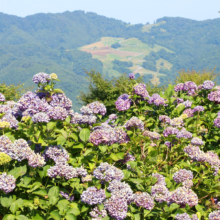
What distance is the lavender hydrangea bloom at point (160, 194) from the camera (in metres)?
2.10

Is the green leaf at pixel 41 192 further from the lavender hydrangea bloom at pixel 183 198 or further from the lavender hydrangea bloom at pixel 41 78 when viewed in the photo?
the lavender hydrangea bloom at pixel 41 78

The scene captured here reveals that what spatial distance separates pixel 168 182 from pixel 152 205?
0.50 metres

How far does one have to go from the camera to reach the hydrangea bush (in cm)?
202

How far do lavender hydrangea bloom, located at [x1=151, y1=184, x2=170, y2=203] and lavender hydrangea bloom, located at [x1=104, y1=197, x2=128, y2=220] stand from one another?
0.30m

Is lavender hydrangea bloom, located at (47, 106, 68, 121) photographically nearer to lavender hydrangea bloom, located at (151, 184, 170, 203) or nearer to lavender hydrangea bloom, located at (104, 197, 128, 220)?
lavender hydrangea bloom, located at (104, 197, 128, 220)

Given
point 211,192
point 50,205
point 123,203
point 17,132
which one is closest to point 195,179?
point 211,192

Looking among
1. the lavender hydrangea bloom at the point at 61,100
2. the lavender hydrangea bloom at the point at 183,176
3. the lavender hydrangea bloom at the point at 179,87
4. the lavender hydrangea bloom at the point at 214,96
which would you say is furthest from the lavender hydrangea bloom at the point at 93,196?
the lavender hydrangea bloom at the point at 179,87

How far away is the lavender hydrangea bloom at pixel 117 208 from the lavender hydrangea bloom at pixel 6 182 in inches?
29.9

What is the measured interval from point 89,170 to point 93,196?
1.49ft

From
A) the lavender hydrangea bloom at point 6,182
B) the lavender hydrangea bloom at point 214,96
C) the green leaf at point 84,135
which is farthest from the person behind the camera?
the lavender hydrangea bloom at point 214,96

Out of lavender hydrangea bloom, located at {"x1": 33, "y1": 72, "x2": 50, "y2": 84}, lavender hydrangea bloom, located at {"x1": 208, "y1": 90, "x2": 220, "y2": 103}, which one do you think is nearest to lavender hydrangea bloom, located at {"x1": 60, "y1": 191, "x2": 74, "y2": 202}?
lavender hydrangea bloom, located at {"x1": 33, "y1": 72, "x2": 50, "y2": 84}

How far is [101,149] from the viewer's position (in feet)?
7.65

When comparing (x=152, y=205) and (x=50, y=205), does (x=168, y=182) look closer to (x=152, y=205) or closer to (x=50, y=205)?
(x=152, y=205)

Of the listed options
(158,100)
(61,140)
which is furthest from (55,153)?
(158,100)
